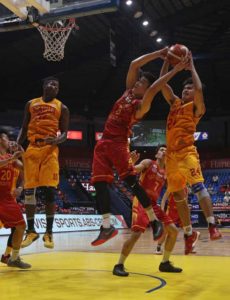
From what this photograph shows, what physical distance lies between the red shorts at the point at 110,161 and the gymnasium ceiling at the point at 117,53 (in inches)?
Result: 431

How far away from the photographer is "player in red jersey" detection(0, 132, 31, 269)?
5.96 metres

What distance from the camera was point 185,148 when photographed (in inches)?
231

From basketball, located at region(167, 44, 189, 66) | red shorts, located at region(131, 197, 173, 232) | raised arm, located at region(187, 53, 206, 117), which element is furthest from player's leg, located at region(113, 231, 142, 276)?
basketball, located at region(167, 44, 189, 66)

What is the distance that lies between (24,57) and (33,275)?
19371 mm

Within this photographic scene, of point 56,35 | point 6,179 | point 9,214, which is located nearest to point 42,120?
point 6,179

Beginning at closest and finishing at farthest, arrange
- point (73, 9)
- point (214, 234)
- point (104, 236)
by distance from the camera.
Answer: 1. point (214, 234)
2. point (104, 236)
3. point (73, 9)

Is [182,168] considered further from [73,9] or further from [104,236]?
[73,9]

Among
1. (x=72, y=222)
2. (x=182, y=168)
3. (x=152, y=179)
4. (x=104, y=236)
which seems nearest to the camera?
(x=104, y=236)

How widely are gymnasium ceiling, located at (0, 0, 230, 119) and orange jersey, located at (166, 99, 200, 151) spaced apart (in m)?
10.2

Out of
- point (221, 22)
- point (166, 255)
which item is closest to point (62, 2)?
point (166, 255)

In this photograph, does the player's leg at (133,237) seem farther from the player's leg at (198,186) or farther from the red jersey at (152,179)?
the player's leg at (198,186)

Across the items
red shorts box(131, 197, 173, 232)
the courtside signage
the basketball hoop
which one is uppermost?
the basketball hoop

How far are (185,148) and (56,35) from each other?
5522mm

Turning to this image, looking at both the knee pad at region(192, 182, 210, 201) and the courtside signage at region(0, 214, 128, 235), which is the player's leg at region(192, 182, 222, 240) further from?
the courtside signage at region(0, 214, 128, 235)
